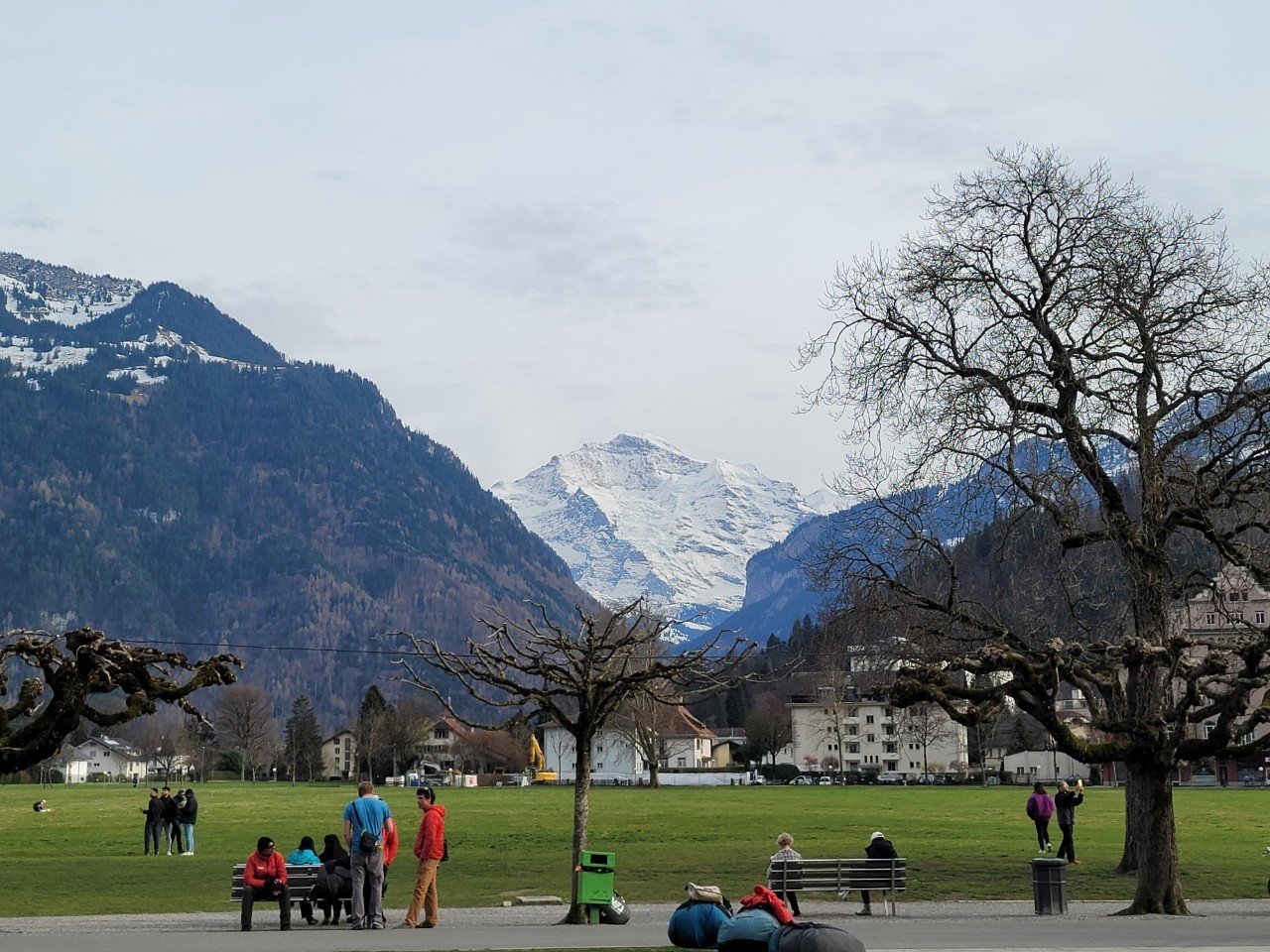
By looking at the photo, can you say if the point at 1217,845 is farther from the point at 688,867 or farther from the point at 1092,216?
the point at 1092,216

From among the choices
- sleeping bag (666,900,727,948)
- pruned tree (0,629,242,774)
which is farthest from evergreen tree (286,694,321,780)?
sleeping bag (666,900,727,948)

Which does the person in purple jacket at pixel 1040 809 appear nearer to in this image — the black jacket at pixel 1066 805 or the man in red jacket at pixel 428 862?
the black jacket at pixel 1066 805

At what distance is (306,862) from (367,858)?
12.7ft

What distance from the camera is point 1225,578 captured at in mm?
30594

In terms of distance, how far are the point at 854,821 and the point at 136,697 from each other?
40716 millimetres

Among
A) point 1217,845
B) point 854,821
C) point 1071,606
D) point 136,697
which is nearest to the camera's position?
point 136,697

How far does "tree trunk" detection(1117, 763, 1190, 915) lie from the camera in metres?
26.8

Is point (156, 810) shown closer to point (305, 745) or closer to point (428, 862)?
point (428, 862)

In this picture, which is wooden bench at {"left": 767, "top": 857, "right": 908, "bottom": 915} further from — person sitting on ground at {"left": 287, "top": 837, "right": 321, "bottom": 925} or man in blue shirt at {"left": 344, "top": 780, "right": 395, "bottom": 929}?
person sitting on ground at {"left": 287, "top": 837, "right": 321, "bottom": 925}

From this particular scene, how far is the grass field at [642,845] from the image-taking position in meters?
32.5

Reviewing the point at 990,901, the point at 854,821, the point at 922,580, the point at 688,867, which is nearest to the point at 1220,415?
the point at 922,580

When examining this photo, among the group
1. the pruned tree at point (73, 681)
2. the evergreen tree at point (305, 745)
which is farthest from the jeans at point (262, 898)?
the evergreen tree at point (305, 745)

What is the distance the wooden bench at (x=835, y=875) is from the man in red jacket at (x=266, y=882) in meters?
8.02

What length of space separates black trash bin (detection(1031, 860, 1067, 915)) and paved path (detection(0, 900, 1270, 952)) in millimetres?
290
